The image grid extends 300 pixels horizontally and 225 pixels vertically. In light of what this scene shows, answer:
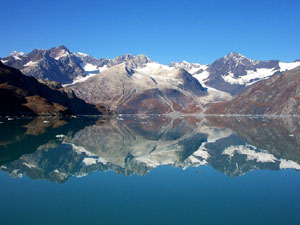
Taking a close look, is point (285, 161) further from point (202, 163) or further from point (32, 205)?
point (32, 205)

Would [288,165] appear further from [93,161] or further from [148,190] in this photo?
[93,161]

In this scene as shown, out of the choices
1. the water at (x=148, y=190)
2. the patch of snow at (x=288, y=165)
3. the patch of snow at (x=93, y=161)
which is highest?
the patch of snow at (x=93, y=161)

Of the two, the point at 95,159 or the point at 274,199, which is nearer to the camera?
the point at 274,199

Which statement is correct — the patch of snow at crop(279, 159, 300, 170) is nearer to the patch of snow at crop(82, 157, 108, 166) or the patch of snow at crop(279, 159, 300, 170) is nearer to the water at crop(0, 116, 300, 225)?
the water at crop(0, 116, 300, 225)

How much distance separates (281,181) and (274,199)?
597 cm

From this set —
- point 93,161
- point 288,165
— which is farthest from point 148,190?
point 288,165

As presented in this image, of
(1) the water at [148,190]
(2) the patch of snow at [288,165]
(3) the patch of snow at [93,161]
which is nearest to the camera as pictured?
(1) the water at [148,190]

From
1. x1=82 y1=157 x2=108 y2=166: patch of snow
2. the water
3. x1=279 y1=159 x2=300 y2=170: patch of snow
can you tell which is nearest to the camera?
the water

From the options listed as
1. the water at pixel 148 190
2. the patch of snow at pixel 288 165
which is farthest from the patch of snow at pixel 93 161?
→ the patch of snow at pixel 288 165

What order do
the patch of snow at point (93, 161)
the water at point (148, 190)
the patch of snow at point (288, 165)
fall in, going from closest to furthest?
the water at point (148, 190), the patch of snow at point (288, 165), the patch of snow at point (93, 161)

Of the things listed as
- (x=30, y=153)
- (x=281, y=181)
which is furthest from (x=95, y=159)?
(x=281, y=181)

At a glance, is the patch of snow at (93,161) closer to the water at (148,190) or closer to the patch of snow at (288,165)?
the water at (148,190)

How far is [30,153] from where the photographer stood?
125 ft

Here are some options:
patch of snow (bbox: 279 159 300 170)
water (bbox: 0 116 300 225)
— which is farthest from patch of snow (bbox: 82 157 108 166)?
patch of snow (bbox: 279 159 300 170)
